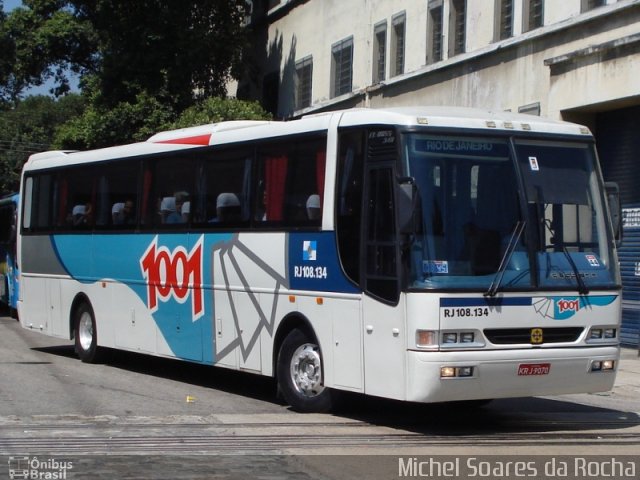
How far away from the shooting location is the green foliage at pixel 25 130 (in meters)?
68.1

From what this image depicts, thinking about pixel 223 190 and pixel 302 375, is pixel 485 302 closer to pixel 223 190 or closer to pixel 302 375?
pixel 302 375

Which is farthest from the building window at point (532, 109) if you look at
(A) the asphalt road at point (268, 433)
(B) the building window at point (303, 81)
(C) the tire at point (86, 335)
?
(B) the building window at point (303, 81)

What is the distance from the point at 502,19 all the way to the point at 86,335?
10528 millimetres

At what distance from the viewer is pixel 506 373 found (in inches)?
408

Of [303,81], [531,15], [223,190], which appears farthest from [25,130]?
[223,190]

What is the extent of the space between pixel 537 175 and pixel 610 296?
1.41 m

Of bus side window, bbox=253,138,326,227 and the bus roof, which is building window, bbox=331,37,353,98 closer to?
the bus roof

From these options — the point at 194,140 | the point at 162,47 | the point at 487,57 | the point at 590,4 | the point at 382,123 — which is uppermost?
the point at 162,47

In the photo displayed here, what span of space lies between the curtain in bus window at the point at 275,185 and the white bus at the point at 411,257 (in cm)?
2

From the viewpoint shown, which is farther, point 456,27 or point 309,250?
point 456,27

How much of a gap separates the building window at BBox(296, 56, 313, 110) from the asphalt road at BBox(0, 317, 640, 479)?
17.5m

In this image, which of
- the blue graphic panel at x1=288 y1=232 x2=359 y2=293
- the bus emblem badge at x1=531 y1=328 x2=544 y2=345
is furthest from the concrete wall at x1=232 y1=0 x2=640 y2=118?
the bus emblem badge at x1=531 y1=328 x2=544 y2=345

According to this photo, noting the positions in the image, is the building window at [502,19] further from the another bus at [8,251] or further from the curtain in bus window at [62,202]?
the another bus at [8,251]

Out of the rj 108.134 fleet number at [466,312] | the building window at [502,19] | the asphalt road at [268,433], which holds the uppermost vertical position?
the building window at [502,19]
